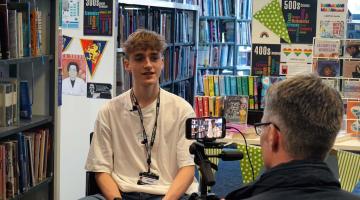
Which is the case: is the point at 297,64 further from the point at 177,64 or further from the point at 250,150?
the point at 177,64

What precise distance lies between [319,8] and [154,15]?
1.80 m

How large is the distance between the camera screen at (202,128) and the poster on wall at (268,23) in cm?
220

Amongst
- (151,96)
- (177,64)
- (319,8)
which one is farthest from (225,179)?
(177,64)

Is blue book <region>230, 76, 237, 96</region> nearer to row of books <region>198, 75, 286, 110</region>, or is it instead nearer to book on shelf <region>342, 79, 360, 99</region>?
row of books <region>198, 75, 286, 110</region>

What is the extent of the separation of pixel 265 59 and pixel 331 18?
526 mm

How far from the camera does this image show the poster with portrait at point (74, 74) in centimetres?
429

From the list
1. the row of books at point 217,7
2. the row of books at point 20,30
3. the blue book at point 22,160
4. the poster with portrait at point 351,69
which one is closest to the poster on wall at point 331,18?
the poster with portrait at point 351,69

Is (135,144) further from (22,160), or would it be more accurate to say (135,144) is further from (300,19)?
(300,19)

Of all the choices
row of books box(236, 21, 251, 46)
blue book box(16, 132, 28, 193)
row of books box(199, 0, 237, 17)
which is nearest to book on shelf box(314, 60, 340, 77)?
blue book box(16, 132, 28, 193)

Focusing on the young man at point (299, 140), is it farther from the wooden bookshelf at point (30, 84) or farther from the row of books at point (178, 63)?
the row of books at point (178, 63)

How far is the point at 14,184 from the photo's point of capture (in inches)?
120

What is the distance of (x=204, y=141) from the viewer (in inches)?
80.4

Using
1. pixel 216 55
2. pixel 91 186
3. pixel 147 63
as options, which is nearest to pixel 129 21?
pixel 147 63

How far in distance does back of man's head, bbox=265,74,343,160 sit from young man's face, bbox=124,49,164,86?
137 cm
